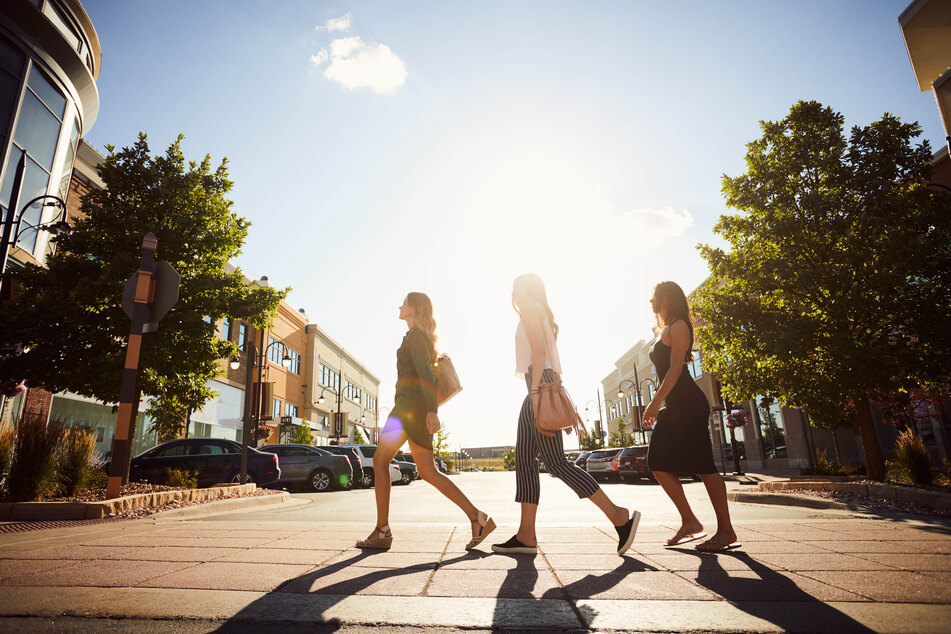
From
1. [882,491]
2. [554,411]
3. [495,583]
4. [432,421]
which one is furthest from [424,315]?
[882,491]

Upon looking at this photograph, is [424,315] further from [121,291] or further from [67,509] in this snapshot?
[121,291]

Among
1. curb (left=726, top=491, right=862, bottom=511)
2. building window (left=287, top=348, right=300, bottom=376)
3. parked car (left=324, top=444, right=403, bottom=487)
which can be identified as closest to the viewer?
curb (left=726, top=491, right=862, bottom=511)

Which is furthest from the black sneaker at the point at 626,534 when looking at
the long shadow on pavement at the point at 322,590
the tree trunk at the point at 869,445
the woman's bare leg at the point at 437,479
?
the tree trunk at the point at 869,445

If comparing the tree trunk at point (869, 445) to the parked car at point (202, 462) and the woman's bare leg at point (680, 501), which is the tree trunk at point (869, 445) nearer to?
the woman's bare leg at point (680, 501)

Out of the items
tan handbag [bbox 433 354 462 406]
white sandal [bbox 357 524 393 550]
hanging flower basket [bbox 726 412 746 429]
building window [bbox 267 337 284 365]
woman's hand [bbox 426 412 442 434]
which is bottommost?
white sandal [bbox 357 524 393 550]

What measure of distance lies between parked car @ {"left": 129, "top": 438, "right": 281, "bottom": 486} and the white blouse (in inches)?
457

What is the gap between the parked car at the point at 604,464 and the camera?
2258 centimetres

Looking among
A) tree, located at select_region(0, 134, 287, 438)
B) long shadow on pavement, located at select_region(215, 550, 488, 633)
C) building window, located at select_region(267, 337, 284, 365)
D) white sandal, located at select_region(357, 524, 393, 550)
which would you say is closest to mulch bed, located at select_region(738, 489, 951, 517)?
long shadow on pavement, located at select_region(215, 550, 488, 633)

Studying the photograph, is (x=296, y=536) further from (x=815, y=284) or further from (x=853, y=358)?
(x=815, y=284)

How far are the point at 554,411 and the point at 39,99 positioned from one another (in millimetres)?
18483

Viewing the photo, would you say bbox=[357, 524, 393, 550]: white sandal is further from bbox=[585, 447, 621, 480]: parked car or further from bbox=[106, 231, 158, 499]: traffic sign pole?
bbox=[585, 447, 621, 480]: parked car

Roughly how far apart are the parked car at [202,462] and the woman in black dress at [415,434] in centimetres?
1079

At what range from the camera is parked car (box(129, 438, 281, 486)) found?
13.5 metres

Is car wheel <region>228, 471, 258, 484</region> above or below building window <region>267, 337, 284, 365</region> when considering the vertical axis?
below
